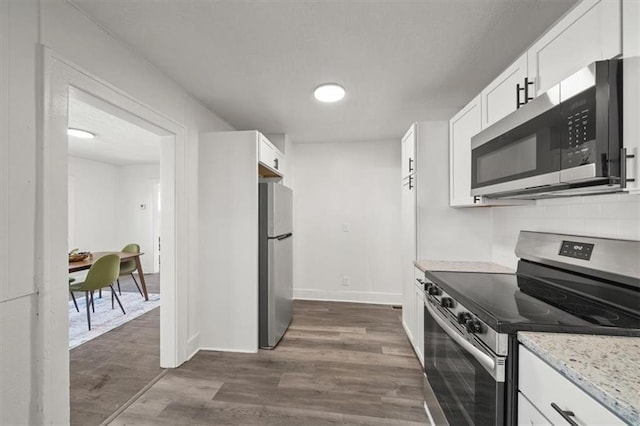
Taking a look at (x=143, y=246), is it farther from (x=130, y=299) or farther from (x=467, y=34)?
(x=467, y=34)

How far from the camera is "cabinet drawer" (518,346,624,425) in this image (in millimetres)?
639

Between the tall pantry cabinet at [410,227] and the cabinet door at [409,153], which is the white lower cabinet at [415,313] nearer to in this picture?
the tall pantry cabinet at [410,227]

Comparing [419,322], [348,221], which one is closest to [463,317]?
[419,322]

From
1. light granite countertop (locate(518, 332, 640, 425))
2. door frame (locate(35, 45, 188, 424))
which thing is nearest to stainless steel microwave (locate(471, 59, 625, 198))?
light granite countertop (locate(518, 332, 640, 425))

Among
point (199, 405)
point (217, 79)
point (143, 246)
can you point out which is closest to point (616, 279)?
point (199, 405)

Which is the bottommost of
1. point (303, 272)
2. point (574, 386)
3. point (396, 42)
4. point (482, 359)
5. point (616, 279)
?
point (303, 272)

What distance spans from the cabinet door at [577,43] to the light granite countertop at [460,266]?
1.22 metres

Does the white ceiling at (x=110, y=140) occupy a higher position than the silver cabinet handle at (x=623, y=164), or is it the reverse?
the white ceiling at (x=110, y=140)

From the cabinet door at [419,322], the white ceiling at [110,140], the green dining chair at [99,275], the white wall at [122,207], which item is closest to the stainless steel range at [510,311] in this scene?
the cabinet door at [419,322]

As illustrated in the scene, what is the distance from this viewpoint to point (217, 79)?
2178 mm

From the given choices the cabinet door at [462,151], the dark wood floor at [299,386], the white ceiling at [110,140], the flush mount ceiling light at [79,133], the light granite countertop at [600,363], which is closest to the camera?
the light granite countertop at [600,363]

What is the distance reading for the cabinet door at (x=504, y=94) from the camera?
1.42 meters

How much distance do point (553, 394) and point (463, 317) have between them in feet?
1.46

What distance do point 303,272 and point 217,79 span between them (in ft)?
9.33
